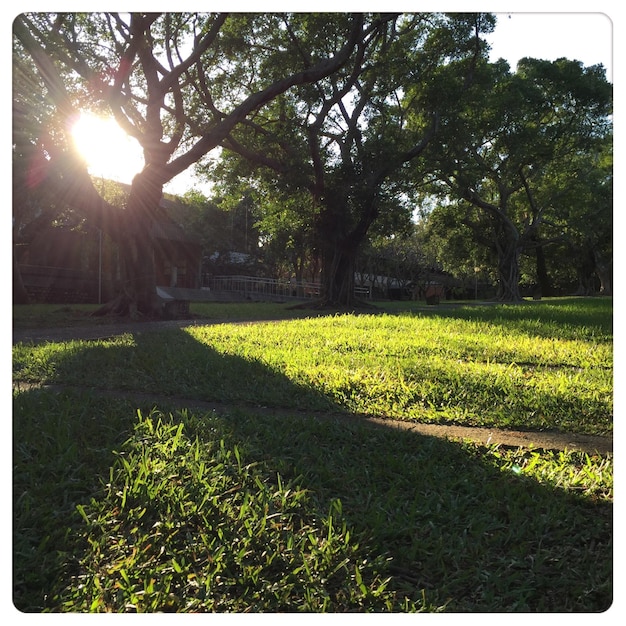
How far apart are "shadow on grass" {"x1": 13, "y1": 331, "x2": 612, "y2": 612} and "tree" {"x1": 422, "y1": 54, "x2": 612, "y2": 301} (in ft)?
24.0

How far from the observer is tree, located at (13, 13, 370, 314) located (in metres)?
3.72

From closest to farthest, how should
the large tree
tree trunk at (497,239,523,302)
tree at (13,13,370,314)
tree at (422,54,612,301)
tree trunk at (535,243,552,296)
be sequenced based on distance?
tree at (13,13,370,314), tree trunk at (535,243,552,296), tree at (422,54,612,301), the large tree, tree trunk at (497,239,523,302)

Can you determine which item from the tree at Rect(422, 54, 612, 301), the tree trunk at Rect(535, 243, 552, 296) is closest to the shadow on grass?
the tree trunk at Rect(535, 243, 552, 296)

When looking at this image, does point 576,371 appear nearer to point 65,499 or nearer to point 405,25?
point 65,499

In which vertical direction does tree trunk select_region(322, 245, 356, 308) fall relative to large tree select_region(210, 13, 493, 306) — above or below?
below

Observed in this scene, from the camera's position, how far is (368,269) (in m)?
31.7

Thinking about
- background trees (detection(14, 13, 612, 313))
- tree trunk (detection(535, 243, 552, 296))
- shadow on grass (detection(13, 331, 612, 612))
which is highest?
background trees (detection(14, 13, 612, 313))

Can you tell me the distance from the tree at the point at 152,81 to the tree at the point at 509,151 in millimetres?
4136

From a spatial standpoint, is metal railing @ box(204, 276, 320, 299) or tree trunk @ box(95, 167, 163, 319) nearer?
tree trunk @ box(95, 167, 163, 319)

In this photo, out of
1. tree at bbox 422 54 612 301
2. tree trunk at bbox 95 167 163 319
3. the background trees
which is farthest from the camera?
tree at bbox 422 54 612 301

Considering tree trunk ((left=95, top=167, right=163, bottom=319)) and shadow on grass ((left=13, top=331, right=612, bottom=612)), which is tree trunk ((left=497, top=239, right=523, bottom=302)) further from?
shadow on grass ((left=13, top=331, right=612, bottom=612))

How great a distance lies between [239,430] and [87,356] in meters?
2.39

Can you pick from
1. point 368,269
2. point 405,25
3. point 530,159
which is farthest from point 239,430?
point 368,269

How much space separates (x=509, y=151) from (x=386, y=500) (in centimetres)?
1352
